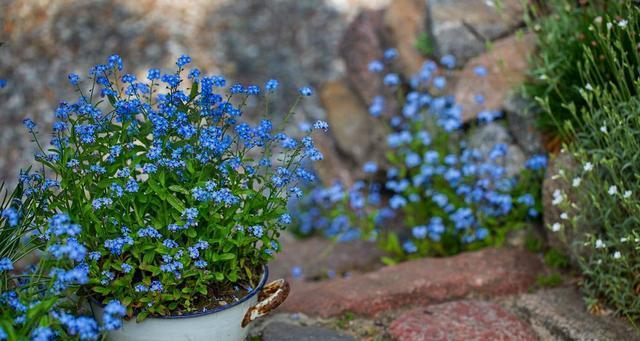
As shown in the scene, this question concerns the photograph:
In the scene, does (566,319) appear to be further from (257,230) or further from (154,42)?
(154,42)

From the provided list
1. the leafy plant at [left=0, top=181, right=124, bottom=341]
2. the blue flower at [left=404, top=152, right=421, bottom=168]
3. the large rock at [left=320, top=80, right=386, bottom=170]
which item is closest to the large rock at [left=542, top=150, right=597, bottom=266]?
the blue flower at [left=404, top=152, right=421, bottom=168]

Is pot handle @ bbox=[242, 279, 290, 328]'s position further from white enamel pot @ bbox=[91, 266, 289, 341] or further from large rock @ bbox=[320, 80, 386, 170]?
large rock @ bbox=[320, 80, 386, 170]

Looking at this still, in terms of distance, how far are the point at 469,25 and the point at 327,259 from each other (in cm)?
169

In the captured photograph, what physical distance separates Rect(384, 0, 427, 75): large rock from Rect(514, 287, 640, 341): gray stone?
6.32 feet

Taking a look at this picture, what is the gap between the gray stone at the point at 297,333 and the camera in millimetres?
3041

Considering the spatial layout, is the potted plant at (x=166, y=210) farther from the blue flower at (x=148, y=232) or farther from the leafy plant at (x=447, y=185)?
the leafy plant at (x=447, y=185)

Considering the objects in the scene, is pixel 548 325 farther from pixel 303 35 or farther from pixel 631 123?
pixel 303 35

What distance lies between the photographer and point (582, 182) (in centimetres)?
336

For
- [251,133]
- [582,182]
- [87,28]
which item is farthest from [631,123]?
[87,28]

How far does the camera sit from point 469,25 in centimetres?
459

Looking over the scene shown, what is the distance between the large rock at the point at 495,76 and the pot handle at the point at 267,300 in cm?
200

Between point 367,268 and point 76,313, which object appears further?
point 367,268

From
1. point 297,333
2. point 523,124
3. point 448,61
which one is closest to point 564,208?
point 523,124

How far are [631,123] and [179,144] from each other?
6.32 feet
